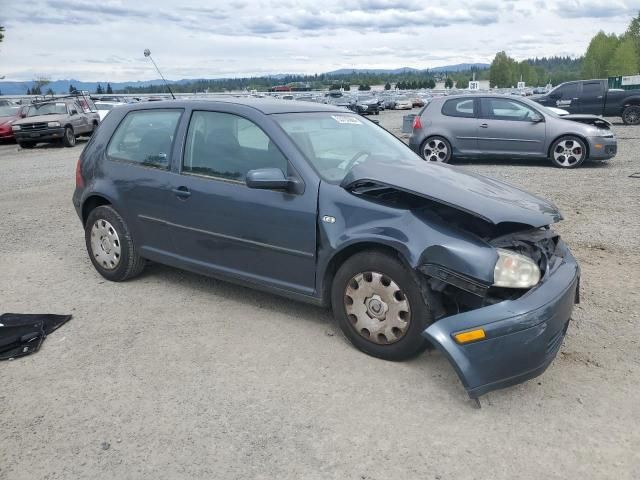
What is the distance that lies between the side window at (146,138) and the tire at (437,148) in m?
8.32

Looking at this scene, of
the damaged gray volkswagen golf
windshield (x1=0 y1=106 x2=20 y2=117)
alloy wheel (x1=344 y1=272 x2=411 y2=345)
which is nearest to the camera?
the damaged gray volkswagen golf

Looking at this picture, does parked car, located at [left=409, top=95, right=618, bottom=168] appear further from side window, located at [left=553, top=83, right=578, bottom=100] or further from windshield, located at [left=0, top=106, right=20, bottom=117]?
windshield, located at [left=0, top=106, right=20, bottom=117]

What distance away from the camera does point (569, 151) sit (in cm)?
1140

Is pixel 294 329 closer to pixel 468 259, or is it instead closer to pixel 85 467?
pixel 468 259

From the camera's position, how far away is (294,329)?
4168mm

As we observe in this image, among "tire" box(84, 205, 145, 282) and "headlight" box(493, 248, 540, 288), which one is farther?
"tire" box(84, 205, 145, 282)

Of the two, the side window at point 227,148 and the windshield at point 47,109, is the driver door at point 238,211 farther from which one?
the windshield at point 47,109

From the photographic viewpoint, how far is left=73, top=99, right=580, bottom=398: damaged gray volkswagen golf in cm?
316

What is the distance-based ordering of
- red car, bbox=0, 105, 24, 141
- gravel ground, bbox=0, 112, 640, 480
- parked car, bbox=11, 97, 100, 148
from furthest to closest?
red car, bbox=0, 105, 24, 141
parked car, bbox=11, 97, 100, 148
gravel ground, bbox=0, 112, 640, 480

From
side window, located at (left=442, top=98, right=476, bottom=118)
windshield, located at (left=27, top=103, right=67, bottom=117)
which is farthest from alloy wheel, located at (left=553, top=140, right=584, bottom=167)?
windshield, located at (left=27, top=103, right=67, bottom=117)

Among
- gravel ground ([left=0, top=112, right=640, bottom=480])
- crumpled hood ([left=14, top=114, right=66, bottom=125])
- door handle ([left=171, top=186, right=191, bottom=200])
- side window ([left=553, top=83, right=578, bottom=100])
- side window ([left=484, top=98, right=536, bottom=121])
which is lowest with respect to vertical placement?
gravel ground ([left=0, top=112, right=640, bottom=480])

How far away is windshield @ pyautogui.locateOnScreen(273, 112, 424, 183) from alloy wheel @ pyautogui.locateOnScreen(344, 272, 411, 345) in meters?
0.77

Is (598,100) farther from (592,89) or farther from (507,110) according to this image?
(507,110)

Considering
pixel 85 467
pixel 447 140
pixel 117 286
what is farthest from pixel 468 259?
pixel 447 140
